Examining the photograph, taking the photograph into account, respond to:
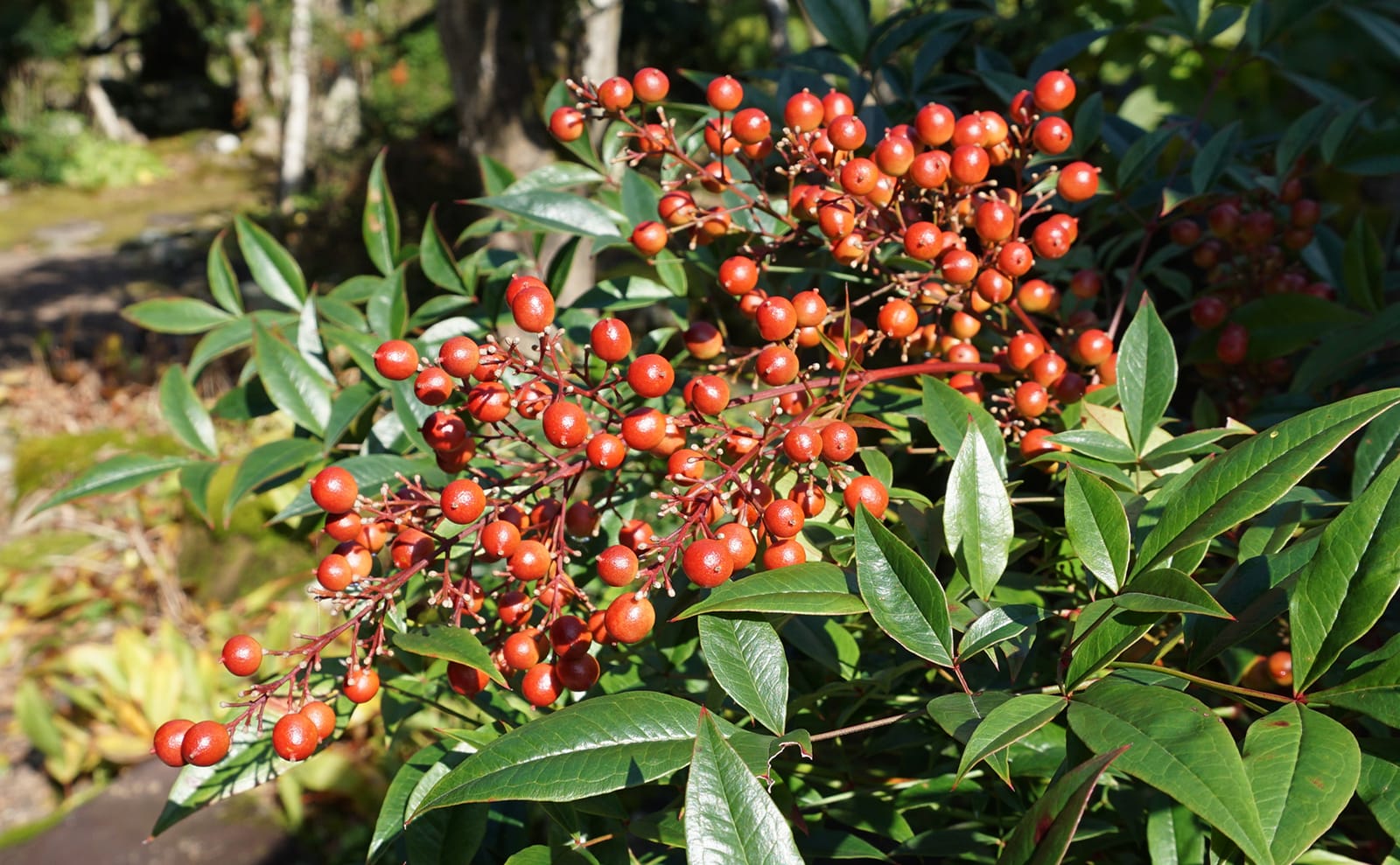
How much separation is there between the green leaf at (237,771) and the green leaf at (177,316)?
0.65 meters

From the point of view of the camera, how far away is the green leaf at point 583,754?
1.95 ft

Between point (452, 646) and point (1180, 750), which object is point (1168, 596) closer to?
point (1180, 750)

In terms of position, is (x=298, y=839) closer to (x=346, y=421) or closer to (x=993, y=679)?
(x=346, y=421)

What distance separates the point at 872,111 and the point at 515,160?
3.56 meters

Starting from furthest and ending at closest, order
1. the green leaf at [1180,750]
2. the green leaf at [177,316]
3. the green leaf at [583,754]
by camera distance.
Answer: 1. the green leaf at [177,316]
2. the green leaf at [583,754]
3. the green leaf at [1180,750]

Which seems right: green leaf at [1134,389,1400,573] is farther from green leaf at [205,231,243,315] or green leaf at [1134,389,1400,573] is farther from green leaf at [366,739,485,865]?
green leaf at [205,231,243,315]

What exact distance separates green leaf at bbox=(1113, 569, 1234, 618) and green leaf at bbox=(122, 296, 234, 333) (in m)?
1.20

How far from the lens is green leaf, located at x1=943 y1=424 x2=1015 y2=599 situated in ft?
2.40

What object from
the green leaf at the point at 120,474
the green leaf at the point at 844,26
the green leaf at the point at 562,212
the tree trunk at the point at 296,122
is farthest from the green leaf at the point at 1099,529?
the tree trunk at the point at 296,122

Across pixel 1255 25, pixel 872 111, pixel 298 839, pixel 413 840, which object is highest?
pixel 1255 25

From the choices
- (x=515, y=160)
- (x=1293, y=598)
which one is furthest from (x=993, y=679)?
(x=515, y=160)

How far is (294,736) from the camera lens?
74 centimetres

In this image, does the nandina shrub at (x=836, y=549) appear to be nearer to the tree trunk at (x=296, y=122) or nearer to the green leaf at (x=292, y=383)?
the green leaf at (x=292, y=383)

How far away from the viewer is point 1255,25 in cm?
133
